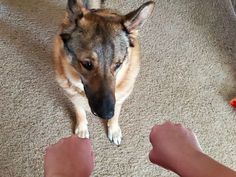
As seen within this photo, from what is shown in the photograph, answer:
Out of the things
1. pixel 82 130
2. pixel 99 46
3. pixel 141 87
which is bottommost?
pixel 82 130

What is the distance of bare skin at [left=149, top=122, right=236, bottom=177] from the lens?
0.77 metres

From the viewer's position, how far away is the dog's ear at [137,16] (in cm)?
121

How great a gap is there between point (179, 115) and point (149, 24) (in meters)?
0.48

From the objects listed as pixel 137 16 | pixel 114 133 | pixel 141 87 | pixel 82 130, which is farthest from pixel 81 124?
pixel 137 16

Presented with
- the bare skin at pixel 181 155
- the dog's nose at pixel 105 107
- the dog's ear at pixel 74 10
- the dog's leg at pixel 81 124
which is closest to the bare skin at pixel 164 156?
the bare skin at pixel 181 155

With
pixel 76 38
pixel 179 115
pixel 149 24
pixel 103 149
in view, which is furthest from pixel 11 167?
pixel 149 24

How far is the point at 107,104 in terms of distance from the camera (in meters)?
1.25

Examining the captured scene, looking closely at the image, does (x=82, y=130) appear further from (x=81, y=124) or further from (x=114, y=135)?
(x=114, y=135)

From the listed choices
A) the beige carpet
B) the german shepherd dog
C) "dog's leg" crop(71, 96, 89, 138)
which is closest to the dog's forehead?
the german shepherd dog

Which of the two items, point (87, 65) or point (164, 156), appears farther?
point (87, 65)

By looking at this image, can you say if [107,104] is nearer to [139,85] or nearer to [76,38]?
[76,38]

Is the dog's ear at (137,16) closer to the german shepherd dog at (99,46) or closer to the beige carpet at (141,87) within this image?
the german shepherd dog at (99,46)

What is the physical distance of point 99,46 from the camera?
121 cm

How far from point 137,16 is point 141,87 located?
22.4 inches
